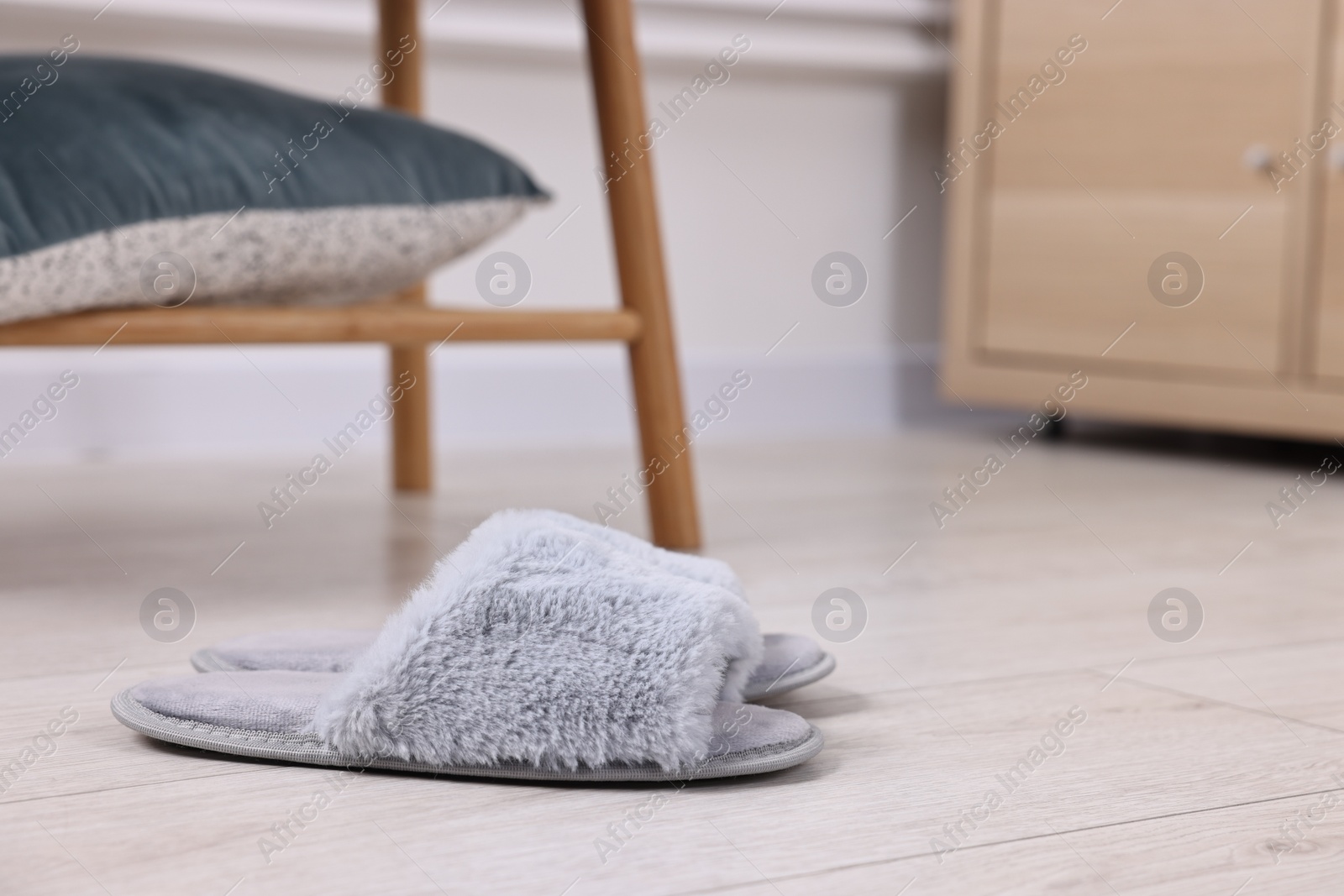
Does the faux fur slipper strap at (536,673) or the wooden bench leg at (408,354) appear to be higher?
the wooden bench leg at (408,354)

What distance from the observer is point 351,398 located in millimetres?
1826

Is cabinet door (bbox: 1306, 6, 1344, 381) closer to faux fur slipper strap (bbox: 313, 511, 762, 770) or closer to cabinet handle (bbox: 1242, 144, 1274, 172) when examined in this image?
cabinet handle (bbox: 1242, 144, 1274, 172)

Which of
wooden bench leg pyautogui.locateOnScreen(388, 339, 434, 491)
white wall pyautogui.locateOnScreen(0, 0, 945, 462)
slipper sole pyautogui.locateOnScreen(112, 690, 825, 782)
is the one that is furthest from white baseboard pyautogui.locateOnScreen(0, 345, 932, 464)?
slipper sole pyautogui.locateOnScreen(112, 690, 825, 782)

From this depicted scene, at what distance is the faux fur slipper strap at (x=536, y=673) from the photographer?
0.58 meters

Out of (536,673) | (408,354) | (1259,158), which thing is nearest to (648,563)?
(536,673)

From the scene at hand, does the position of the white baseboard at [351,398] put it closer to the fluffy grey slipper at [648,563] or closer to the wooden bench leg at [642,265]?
the wooden bench leg at [642,265]

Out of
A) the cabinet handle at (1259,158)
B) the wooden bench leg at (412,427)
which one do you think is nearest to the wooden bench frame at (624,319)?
the wooden bench leg at (412,427)

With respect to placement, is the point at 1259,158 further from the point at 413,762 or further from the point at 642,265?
the point at 413,762

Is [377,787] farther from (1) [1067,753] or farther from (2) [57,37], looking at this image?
(2) [57,37]

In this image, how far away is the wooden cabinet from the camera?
1.70m

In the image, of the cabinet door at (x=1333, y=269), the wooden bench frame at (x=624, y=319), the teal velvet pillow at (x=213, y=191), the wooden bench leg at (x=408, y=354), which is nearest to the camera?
the teal velvet pillow at (x=213, y=191)

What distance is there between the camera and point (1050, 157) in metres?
1.96

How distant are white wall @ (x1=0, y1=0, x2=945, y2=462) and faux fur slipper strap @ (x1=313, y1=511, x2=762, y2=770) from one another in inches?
44.6

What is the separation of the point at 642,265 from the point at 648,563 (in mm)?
551
